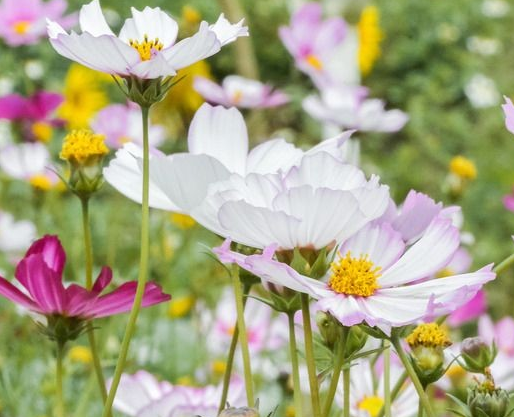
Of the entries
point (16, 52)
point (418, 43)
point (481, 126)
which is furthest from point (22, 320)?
point (418, 43)

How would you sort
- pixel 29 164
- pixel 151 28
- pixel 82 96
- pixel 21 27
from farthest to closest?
pixel 82 96 < pixel 29 164 < pixel 21 27 < pixel 151 28

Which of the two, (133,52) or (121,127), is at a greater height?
(121,127)

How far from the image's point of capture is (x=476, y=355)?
1.59 feet

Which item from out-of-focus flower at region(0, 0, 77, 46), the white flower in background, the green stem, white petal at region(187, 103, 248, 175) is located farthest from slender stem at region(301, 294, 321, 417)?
the white flower in background

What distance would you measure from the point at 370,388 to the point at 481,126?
8.11 feet

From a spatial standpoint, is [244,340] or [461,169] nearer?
[244,340]

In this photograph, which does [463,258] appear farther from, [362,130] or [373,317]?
[373,317]

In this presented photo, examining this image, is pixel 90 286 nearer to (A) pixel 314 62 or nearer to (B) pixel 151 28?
(B) pixel 151 28

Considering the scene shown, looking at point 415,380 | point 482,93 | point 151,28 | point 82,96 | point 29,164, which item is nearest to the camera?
point 415,380

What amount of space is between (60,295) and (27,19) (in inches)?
34.5

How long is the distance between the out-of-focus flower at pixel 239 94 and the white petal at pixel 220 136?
473mm

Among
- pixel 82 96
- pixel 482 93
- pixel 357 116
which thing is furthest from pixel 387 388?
pixel 482 93

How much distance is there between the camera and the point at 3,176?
1.61 m

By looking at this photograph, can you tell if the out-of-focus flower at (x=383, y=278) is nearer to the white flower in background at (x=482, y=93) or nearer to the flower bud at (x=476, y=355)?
the flower bud at (x=476, y=355)
